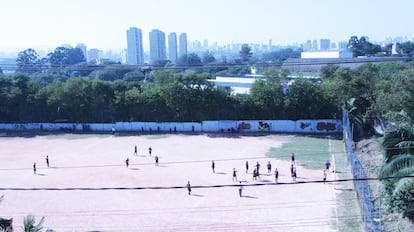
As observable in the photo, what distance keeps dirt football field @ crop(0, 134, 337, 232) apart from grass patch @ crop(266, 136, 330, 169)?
0.73 meters

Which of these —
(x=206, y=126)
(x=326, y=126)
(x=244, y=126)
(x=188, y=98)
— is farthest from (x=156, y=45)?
(x=326, y=126)

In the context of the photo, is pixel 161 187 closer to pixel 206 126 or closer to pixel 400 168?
pixel 400 168

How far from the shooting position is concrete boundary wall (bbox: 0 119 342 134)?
127ft

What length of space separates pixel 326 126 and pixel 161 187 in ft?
95.6

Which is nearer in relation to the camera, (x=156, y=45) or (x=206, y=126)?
(x=206, y=126)

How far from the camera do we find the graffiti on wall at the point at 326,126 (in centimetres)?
3798

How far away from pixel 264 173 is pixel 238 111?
50.4 feet

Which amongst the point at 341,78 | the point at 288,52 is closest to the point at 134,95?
the point at 341,78

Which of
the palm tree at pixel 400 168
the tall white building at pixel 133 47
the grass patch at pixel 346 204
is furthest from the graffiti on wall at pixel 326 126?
the tall white building at pixel 133 47

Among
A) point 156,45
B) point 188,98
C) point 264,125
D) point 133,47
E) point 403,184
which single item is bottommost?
point 264,125

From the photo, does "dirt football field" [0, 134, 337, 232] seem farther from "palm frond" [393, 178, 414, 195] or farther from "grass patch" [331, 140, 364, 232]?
"palm frond" [393, 178, 414, 195]

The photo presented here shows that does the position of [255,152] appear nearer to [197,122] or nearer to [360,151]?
[360,151]

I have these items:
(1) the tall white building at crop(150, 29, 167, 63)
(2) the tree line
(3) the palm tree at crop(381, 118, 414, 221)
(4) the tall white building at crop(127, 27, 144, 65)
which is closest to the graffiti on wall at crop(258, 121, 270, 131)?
(2) the tree line

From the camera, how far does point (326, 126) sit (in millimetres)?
38219
